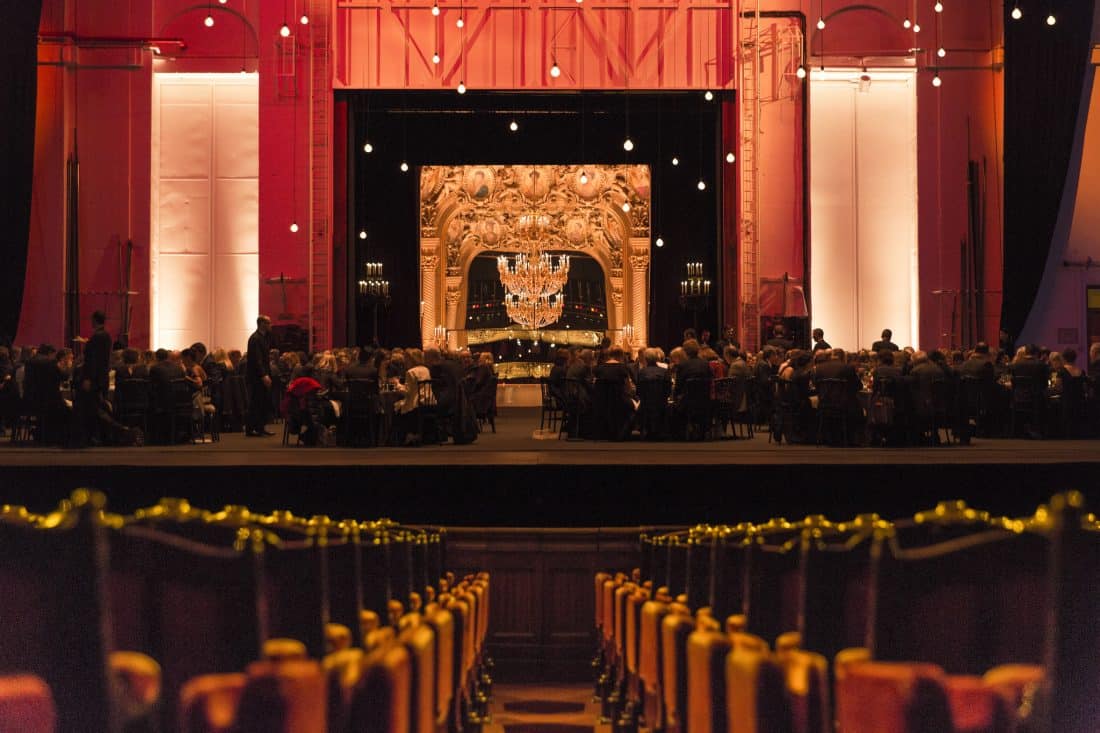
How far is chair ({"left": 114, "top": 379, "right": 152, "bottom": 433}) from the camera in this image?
1180cm

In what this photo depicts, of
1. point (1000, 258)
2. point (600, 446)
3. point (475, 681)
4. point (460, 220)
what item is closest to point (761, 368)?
point (600, 446)

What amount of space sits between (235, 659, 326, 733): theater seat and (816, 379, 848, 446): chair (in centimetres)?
995

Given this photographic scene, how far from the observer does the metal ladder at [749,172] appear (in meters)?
19.2

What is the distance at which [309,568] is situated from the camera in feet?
9.23

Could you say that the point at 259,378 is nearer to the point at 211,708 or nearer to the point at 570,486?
the point at 570,486

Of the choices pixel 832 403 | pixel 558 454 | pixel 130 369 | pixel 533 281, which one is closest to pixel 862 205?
pixel 533 281

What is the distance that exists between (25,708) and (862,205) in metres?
19.2

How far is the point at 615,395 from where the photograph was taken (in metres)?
12.6

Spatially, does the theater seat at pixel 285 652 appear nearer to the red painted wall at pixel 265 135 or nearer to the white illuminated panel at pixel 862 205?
the red painted wall at pixel 265 135

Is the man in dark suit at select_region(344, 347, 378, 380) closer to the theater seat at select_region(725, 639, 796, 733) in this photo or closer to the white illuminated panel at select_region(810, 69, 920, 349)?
the theater seat at select_region(725, 639, 796, 733)

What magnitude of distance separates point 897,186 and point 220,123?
10.2 m

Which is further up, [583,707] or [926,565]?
[926,565]

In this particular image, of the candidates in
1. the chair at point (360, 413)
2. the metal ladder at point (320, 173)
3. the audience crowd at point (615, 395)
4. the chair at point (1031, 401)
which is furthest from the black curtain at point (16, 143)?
the chair at point (1031, 401)

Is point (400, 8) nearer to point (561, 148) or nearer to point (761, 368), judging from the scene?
point (561, 148)
